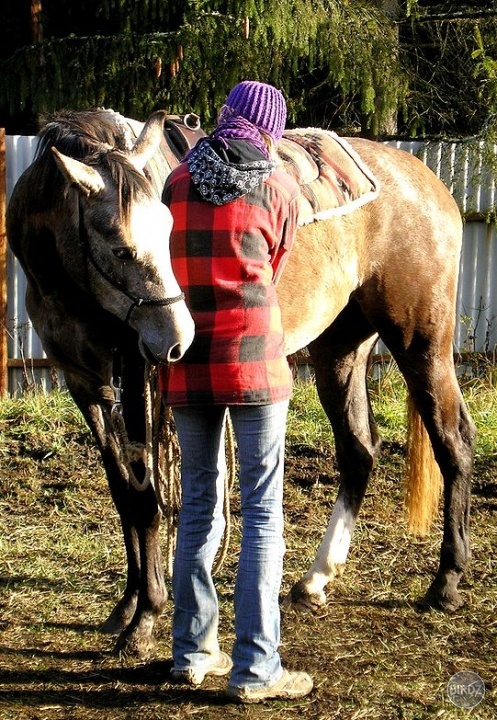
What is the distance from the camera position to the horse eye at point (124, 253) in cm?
296

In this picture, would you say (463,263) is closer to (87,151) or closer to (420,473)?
(420,473)

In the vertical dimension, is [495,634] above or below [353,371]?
below

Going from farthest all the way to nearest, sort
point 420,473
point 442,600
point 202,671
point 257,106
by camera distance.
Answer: point 420,473
point 442,600
point 202,671
point 257,106

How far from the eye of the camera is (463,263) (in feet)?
27.0

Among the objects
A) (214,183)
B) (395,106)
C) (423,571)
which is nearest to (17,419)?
(423,571)

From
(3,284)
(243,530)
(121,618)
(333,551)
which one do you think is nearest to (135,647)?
(121,618)

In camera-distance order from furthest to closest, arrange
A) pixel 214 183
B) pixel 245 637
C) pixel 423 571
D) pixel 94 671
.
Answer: pixel 423 571
pixel 94 671
pixel 245 637
pixel 214 183

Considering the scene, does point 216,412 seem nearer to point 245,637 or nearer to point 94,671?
point 245,637

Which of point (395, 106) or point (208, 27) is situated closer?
point (208, 27)

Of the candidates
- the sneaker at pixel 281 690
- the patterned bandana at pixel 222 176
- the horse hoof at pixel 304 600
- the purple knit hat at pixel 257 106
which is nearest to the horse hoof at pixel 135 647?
the sneaker at pixel 281 690

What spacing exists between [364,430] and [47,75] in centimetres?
417

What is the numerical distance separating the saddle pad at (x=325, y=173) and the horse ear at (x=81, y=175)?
1087mm

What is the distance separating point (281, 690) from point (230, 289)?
1305 millimetres

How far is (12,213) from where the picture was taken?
349cm
